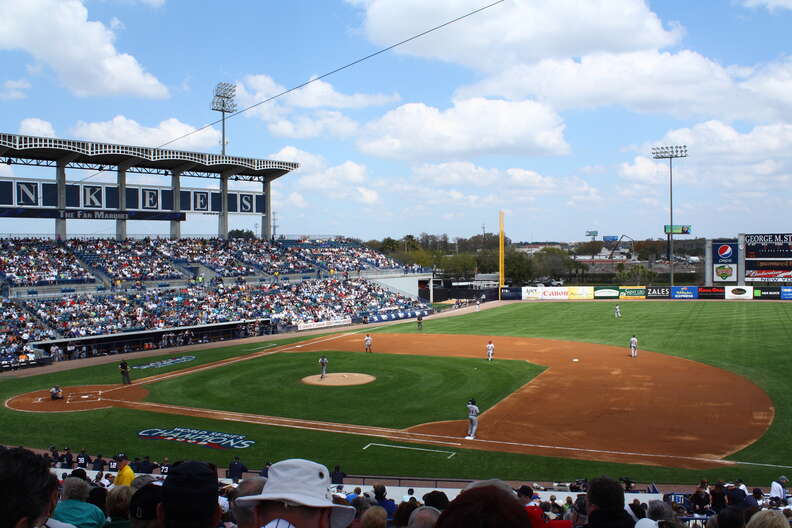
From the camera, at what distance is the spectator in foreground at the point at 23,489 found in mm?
3006

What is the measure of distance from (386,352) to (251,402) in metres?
14.0

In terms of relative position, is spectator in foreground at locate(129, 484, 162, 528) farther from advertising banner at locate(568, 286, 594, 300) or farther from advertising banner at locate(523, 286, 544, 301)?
advertising banner at locate(523, 286, 544, 301)

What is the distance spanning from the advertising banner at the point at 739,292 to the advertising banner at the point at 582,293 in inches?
588

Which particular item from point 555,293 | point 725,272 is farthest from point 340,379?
point 725,272

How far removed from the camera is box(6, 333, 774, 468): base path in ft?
63.4

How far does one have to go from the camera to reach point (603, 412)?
23.3 meters

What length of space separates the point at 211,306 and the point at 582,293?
46.1 metres

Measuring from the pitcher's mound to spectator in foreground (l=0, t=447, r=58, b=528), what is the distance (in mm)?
26027

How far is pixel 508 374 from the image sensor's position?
30812mm

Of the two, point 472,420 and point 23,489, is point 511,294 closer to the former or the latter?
point 472,420

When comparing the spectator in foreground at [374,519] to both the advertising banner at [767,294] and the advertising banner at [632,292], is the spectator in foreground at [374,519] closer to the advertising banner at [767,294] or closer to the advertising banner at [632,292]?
the advertising banner at [632,292]

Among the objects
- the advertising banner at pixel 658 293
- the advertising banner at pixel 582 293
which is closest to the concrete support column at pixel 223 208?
the advertising banner at pixel 582 293

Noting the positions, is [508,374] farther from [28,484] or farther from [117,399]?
[28,484]

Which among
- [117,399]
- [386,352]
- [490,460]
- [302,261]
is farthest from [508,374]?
[302,261]
